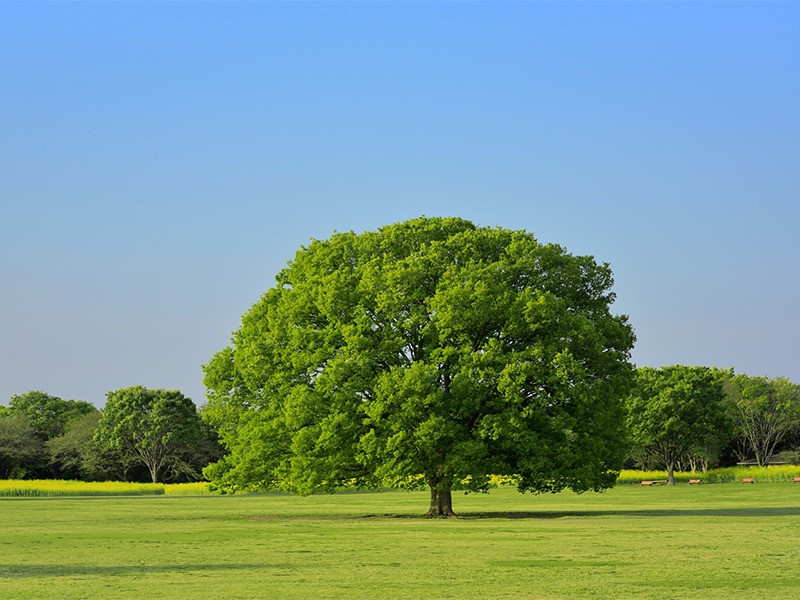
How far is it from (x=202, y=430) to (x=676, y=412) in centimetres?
5694

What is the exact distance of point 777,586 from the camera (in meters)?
20.8

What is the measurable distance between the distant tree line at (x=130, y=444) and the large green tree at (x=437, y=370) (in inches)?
3422

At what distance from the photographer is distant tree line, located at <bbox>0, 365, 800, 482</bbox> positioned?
121m

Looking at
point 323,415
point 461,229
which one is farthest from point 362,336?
point 461,229

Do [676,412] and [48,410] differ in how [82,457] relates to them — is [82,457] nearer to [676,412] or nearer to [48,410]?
[48,410]

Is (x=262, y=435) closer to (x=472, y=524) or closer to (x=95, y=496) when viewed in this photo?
(x=472, y=524)

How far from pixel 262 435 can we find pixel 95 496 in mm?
56588

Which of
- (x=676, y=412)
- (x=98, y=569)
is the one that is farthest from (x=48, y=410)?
(x=98, y=569)

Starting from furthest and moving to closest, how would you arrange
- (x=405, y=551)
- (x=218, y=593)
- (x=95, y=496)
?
(x=95, y=496) → (x=405, y=551) → (x=218, y=593)

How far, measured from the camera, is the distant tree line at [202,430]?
120562 mm

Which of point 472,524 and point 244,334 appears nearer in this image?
point 472,524

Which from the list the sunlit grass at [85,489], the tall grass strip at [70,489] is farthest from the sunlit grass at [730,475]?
the tall grass strip at [70,489]

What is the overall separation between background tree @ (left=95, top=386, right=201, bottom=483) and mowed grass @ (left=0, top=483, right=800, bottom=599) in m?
91.3

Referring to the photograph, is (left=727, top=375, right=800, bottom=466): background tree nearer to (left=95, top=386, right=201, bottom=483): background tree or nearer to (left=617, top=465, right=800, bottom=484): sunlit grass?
(left=617, top=465, right=800, bottom=484): sunlit grass
